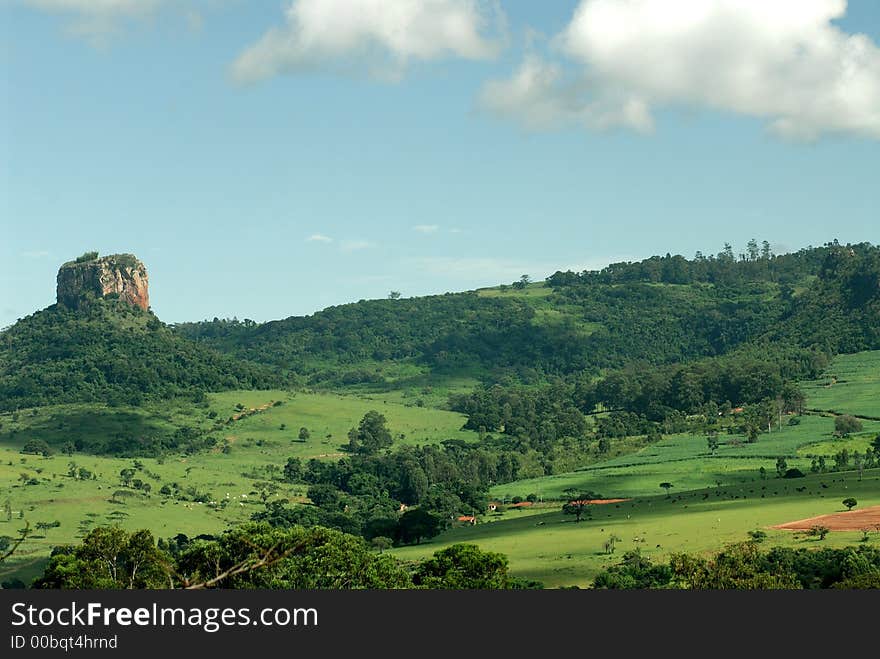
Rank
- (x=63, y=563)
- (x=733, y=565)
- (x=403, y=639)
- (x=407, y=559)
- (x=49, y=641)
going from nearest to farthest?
(x=49, y=641) → (x=403, y=639) → (x=63, y=563) → (x=733, y=565) → (x=407, y=559)

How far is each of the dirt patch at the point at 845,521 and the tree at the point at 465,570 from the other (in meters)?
41.5

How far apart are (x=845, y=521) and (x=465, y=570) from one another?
163 ft

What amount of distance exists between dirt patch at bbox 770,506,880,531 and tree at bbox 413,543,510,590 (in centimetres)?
4154

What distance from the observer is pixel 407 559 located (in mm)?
126250

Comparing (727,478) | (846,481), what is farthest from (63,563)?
(727,478)

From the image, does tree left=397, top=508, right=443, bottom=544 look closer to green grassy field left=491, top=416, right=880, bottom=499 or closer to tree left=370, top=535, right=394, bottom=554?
tree left=370, top=535, right=394, bottom=554

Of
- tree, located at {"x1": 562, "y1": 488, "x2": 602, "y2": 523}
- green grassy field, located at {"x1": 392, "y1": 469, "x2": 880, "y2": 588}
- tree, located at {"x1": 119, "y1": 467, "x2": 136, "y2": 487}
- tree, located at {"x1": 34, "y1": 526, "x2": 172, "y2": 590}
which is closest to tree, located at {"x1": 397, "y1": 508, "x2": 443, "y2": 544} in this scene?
green grassy field, located at {"x1": 392, "y1": 469, "x2": 880, "y2": 588}

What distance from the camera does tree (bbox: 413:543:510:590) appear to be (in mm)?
83875

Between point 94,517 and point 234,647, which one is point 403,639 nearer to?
point 234,647

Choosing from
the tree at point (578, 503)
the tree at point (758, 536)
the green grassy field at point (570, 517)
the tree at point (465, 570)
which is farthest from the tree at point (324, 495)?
the tree at point (465, 570)

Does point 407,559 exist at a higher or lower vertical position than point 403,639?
lower

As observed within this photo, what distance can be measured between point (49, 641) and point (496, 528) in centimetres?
11843

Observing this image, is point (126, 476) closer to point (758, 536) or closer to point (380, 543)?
point (380, 543)

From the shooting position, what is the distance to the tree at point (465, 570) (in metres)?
83.9
